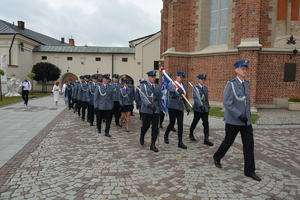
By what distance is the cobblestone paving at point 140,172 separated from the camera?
3713 millimetres

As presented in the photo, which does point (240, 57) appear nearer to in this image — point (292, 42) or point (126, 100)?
point (292, 42)

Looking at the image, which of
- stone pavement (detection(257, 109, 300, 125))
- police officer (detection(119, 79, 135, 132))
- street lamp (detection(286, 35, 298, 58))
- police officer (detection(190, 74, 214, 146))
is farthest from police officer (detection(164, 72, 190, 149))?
street lamp (detection(286, 35, 298, 58))

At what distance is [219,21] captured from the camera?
14961mm

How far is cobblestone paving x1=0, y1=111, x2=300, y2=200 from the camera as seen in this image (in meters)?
3.71

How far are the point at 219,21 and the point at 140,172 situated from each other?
42.0ft

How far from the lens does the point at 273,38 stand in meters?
13.5

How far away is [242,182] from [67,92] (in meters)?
13.0

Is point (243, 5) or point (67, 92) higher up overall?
point (243, 5)

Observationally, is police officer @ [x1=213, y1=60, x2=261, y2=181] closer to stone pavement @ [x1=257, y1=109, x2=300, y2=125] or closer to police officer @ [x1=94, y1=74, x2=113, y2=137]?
police officer @ [x1=94, y1=74, x2=113, y2=137]

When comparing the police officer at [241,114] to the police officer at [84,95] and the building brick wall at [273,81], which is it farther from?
the building brick wall at [273,81]

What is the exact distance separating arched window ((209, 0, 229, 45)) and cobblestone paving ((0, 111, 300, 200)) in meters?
9.26

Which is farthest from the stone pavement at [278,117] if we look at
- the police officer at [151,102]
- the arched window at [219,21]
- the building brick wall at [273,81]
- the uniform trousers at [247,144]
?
the uniform trousers at [247,144]

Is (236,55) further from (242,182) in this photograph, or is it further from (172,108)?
Result: (242,182)

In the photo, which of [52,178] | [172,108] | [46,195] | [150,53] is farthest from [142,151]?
[150,53]
